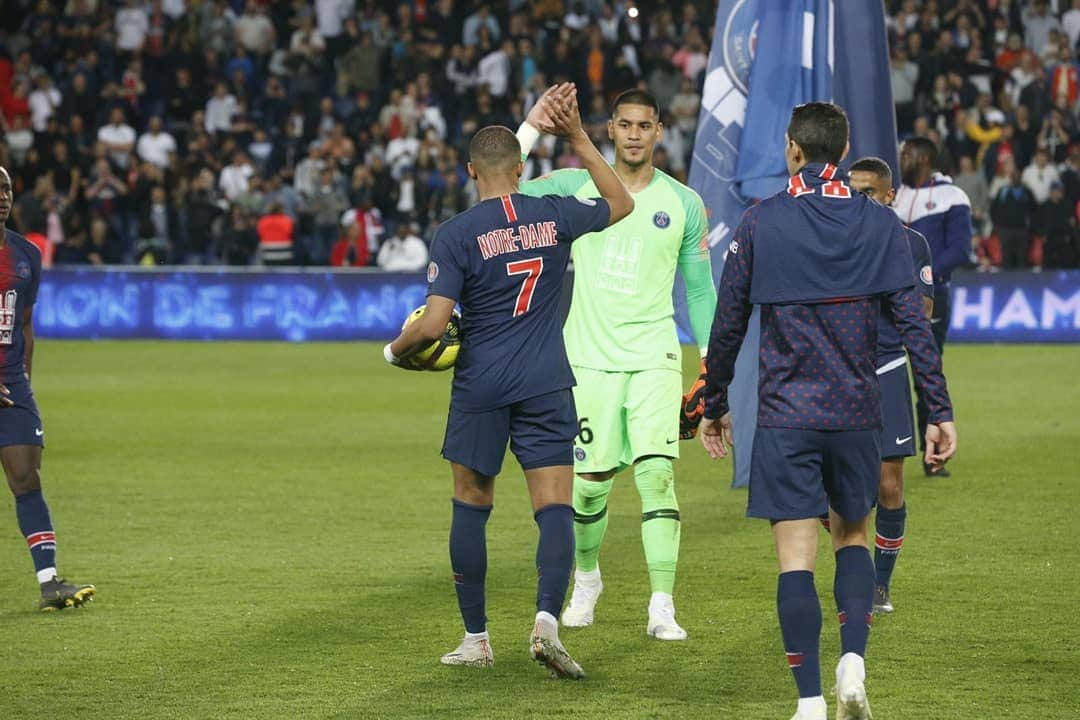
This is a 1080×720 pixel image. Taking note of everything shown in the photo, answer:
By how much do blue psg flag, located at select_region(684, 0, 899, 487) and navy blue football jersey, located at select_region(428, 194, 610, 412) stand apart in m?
4.47

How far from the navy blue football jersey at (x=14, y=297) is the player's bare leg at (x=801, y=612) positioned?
3978mm

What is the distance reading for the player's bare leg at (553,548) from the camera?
606cm

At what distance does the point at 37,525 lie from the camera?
25.2 feet

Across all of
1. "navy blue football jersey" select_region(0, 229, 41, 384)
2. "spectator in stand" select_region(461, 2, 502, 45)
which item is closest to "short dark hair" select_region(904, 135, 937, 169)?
"navy blue football jersey" select_region(0, 229, 41, 384)

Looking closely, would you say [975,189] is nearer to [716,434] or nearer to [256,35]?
[256,35]

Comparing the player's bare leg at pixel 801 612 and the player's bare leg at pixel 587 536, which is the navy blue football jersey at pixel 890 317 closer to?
the player's bare leg at pixel 801 612

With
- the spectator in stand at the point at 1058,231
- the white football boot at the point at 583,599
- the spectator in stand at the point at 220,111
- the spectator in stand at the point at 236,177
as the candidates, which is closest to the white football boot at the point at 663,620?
the white football boot at the point at 583,599

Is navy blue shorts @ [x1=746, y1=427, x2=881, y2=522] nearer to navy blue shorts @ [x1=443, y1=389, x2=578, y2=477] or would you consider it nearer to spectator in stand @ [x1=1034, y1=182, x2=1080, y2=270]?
navy blue shorts @ [x1=443, y1=389, x2=578, y2=477]

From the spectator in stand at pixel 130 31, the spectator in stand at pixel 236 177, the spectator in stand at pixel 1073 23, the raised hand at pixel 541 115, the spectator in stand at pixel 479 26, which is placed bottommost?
the raised hand at pixel 541 115

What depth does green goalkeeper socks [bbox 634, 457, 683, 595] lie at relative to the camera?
23.0 ft

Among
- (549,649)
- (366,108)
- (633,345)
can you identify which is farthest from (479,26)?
(549,649)

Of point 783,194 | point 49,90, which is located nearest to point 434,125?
point 49,90

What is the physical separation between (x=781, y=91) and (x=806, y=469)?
5853mm

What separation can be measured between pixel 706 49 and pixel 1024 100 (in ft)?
17.8
